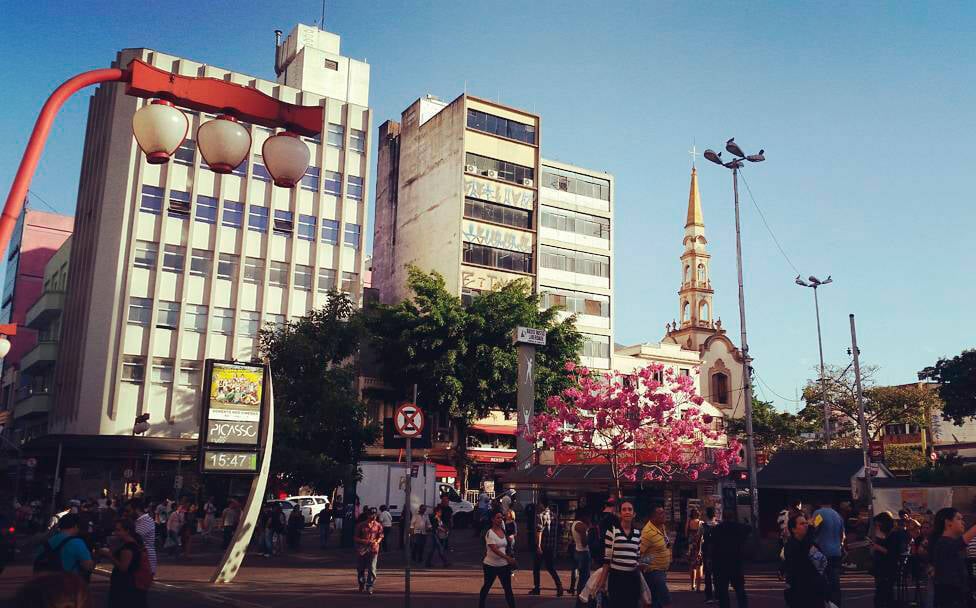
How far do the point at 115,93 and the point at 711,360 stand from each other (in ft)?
163

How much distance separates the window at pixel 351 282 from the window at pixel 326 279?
71cm

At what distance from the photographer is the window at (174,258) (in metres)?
46.9

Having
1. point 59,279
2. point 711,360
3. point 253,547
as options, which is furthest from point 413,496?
point 711,360

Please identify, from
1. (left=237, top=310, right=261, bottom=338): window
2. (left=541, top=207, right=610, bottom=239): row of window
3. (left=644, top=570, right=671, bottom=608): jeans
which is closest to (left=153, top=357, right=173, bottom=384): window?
(left=237, top=310, right=261, bottom=338): window

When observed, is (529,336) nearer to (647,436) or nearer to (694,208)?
(647,436)

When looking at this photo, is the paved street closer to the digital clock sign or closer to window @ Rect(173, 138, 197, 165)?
the digital clock sign

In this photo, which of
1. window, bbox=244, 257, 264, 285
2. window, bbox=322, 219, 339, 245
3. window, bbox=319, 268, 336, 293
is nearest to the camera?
window, bbox=244, 257, 264, 285

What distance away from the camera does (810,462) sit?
3014 cm

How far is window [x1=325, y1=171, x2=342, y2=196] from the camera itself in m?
52.1

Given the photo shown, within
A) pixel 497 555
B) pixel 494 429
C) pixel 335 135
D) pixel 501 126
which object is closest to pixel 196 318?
pixel 335 135

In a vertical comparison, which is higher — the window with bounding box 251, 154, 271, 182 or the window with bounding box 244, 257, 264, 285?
the window with bounding box 251, 154, 271, 182

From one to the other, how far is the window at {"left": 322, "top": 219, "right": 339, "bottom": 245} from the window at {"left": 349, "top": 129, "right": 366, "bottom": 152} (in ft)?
17.1

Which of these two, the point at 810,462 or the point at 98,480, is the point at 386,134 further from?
the point at 810,462

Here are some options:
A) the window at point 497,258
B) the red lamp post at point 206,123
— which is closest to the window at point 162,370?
the window at point 497,258
